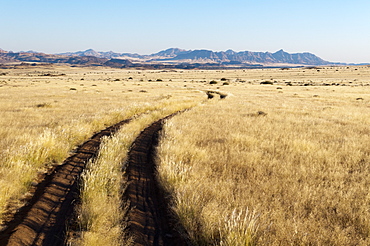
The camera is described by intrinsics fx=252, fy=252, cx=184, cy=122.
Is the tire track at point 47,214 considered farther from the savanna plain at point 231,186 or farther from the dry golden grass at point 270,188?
the dry golden grass at point 270,188

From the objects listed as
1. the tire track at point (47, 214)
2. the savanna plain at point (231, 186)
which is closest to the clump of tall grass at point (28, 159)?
the savanna plain at point (231, 186)

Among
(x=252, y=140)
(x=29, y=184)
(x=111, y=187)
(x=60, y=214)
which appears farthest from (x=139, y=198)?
(x=252, y=140)

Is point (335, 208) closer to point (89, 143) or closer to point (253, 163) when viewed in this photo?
point (253, 163)

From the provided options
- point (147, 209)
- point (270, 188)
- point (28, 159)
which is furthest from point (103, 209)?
point (28, 159)

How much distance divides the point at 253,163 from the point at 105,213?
190 inches

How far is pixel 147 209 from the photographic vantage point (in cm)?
516

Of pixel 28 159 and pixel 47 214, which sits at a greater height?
pixel 28 159

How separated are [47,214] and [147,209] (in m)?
1.89

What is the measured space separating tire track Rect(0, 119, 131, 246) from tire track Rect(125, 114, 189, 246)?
3.93ft

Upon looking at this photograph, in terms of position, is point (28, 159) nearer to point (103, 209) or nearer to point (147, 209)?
point (103, 209)

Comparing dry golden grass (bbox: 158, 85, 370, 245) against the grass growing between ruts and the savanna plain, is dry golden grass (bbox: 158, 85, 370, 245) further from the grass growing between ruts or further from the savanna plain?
the grass growing between ruts

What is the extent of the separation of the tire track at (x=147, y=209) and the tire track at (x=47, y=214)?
120 centimetres

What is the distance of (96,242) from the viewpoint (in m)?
3.82

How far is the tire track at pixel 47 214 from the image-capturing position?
4.13 meters
